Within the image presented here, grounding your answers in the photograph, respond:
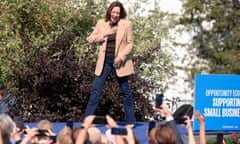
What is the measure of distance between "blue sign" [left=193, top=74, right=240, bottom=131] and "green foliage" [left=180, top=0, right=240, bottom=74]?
39.9ft

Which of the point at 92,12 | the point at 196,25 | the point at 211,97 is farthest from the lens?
the point at 196,25

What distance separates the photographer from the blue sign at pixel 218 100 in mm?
11961

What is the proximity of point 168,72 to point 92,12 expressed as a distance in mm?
1703

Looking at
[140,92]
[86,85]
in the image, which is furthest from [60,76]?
[140,92]

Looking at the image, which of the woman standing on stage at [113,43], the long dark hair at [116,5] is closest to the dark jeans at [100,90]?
the woman standing on stage at [113,43]

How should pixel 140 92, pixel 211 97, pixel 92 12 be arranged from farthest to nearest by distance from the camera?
pixel 92 12 → pixel 140 92 → pixel 211 97

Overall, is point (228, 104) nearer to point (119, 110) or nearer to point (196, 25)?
point (119, 110)

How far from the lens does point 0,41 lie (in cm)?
1419

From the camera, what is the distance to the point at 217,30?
25125 mm

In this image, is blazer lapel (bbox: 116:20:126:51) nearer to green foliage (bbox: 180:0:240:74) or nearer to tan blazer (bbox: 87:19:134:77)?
tan blazer (bbox: 87:19:134:77)

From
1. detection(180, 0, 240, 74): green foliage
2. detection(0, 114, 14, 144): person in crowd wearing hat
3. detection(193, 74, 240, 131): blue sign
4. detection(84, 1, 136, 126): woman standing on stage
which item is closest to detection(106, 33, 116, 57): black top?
detection(84, 1, 136, 126): woman standing on stage

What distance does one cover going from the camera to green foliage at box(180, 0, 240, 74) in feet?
80.9

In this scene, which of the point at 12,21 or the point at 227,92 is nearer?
the point at 227,92

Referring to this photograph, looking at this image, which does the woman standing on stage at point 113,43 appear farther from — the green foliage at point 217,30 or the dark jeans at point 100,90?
the green foliage at point 217,30
